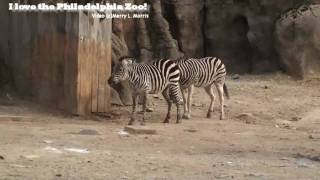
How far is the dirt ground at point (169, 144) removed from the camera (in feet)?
25.0

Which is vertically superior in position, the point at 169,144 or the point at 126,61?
the point at 126,61

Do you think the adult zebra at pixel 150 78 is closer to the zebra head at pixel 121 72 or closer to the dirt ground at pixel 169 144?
the zebra head at pixel 121 72

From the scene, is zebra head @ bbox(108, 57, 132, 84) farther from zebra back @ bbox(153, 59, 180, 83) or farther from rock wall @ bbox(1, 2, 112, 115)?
zebra back @ bbox(153, 59, 180, 83)

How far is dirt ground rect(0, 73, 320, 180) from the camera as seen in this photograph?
763cm

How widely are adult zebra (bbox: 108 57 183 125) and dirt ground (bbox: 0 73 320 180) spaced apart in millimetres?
516

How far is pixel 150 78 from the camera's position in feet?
43.3

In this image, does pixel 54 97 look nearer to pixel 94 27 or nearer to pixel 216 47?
pixel 94 27

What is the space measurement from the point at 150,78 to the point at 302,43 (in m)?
8.58

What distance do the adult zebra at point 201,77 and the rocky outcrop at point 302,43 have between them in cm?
551

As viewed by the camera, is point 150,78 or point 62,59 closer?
point 62,59

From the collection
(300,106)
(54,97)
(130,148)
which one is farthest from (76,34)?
(300,106)

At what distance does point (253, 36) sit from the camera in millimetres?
22188

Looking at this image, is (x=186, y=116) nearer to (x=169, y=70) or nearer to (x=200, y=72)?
(x=169, y=70)

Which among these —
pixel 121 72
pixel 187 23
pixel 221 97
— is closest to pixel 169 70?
pixel 121 72
